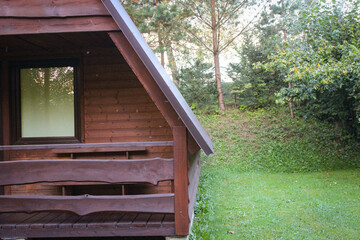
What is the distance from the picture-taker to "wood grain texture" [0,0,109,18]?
3.52 metres

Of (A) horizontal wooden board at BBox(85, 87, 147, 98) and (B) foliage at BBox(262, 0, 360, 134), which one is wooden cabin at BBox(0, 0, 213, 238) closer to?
(A) horizontal wooden board at BBox(85, 87, 147, 98)

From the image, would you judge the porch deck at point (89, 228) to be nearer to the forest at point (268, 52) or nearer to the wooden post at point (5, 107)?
the wooden post at point (5, 107)

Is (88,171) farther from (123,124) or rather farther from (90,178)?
(123,124)

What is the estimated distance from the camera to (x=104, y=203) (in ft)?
12.1

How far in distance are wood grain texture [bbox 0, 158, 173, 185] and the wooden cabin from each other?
0.01m

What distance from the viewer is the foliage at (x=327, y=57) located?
838 centimetres

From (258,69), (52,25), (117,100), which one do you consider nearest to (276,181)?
(117,100)

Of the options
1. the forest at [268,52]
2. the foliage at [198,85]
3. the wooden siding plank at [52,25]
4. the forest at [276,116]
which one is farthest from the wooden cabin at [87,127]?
the foliage at [198,85]

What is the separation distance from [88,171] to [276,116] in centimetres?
1326

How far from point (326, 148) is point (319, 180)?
141 inches

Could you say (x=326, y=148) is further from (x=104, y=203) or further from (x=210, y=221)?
(x=104, y=203)

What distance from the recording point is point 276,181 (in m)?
9.16

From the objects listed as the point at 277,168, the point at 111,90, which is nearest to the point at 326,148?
the point at 277,168

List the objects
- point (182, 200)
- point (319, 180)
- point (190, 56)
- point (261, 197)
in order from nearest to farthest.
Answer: point (182, 200) → point (261, 197) → point (319, 180) → point (190, 56)
